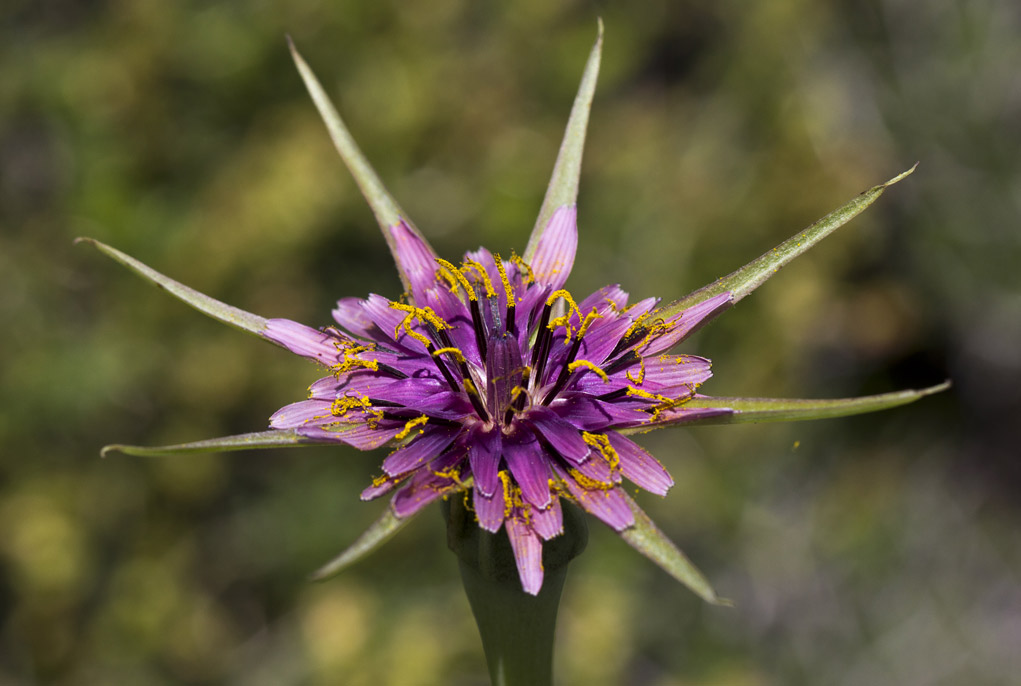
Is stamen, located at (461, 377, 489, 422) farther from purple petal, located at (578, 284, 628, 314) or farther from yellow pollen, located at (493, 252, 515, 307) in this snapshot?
purple petal, located at (578, 284, 628, 314)

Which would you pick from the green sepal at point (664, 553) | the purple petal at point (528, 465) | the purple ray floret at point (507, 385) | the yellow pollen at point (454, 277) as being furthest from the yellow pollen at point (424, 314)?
the green sepal at point (664, 553)

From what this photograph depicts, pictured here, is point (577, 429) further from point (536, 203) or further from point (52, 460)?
point (52, 460)

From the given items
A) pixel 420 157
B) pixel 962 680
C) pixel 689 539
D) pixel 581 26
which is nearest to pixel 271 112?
pixel 420 157

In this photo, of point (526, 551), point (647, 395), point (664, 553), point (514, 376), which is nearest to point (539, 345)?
point (514, 376)

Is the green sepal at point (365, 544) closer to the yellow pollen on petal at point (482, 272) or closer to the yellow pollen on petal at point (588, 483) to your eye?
the yellow pollen on petal at point (588, 483)

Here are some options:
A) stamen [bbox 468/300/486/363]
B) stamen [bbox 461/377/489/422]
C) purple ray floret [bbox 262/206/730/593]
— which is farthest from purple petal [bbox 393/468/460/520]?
stamen [bbox 468/300/486/363]

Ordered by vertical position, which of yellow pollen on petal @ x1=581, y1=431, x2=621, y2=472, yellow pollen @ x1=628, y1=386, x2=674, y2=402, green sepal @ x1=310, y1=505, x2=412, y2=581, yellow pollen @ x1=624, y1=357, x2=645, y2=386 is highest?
yellow pollen @ x1=624, y1=357, x2=645, y2=386

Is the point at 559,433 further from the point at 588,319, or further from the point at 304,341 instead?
the point at 304,341
